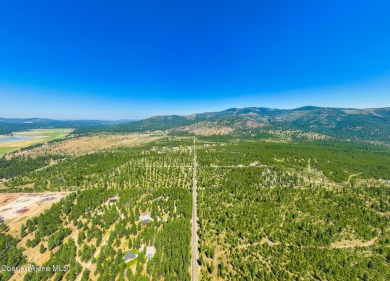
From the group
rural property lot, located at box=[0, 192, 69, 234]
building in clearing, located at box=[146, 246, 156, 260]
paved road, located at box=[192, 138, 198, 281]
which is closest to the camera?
paved road, located at box=[192, 138, 198, 281]

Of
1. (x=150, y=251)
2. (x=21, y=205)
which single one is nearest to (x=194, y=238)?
(x=150, y=251)

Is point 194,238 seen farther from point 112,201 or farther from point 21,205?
point 21,205

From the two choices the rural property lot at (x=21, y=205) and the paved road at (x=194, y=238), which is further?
the rural property lot at (x=21, y=205)

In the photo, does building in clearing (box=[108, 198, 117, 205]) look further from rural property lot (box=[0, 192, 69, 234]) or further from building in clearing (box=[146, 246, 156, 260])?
building in clearing (box=[146, 246, 156, 260])

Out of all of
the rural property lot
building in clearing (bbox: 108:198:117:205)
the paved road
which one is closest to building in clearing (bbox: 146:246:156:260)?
the paved road

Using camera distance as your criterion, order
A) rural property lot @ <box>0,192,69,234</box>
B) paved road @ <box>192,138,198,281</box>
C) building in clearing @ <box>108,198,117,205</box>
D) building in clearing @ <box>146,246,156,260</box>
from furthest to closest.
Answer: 1. building in clearing @ <box>108,198,117,205</box>
2. rural property lot @ <box>0,192,69,234</box>
3. building in clearing @ <box>146,246,156,260</box>
4. paved road @ <box>192,138,198,281</box>

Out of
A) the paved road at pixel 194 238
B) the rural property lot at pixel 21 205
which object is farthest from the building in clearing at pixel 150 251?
the rural property lot at pixel 21 205

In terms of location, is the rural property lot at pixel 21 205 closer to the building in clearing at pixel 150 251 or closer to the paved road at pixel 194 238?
the building in clearing at pixel 150 251

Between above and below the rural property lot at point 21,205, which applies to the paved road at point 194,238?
below

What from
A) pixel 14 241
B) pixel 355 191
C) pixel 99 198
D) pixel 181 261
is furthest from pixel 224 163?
pixel 14 241

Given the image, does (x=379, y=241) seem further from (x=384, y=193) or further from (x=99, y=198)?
(x=99, y=198)

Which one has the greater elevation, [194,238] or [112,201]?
[112,201]
